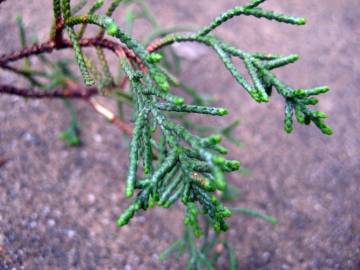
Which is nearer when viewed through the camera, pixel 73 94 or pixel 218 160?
pixel 218 160

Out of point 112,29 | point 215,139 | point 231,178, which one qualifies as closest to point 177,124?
point 215,139

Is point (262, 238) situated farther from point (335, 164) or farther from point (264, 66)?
point (264, 66)

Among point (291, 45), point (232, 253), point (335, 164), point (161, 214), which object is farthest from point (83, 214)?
point (291, 45)

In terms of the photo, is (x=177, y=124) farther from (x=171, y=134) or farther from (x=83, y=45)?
(x=83, y=45)

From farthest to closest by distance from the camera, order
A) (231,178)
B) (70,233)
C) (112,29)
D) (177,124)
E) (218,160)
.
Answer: (231,178) < (70,233) < (177,124) < (112,29) < (218,160)

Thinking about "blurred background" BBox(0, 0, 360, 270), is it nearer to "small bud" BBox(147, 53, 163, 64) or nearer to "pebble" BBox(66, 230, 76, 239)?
"pebble" BBox(66, 230, 76, 239)
